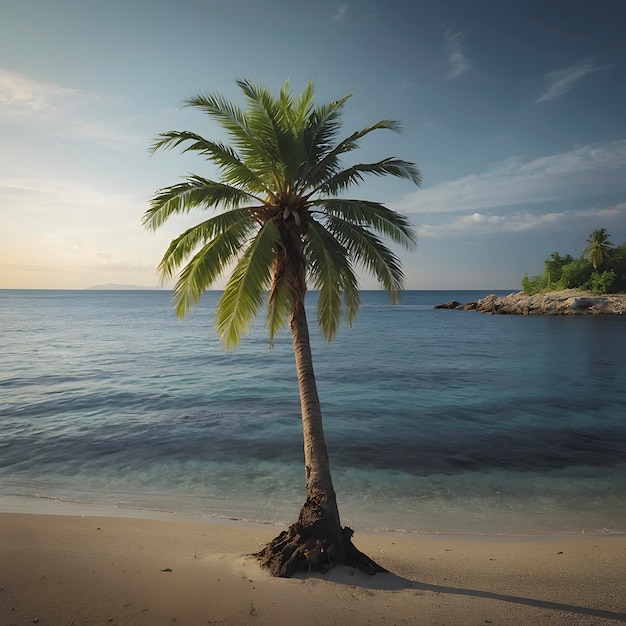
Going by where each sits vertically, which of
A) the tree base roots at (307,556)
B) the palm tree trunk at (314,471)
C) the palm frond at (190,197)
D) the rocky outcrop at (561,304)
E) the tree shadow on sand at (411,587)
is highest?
the palm frond at (190,197)

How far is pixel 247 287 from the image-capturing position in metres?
8.67

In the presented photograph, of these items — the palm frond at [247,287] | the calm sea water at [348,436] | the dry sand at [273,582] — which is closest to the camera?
the dry sand at [273,582]

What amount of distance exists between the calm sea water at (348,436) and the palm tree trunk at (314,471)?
4402mm

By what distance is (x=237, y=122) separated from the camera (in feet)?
31.1

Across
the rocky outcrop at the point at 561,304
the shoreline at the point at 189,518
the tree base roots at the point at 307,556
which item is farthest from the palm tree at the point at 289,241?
the rocky outcrop at the point at 561,304

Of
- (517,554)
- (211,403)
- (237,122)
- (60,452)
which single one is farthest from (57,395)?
(517,554)

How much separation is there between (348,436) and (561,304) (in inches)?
3164

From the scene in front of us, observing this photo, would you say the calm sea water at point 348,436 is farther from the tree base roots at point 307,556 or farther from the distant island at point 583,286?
the distant island at point 583,286

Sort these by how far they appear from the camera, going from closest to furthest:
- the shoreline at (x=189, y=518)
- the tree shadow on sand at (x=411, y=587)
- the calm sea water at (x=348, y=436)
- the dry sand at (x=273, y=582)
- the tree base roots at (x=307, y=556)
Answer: the dry sand at (x=273, y=582) → the tree shadow on sand at (x=411, y=587) → the tree base roots at (x=307, y=556) → the shoreline at (x=189, y=518) → the calm sea water at (x=348, y=436)

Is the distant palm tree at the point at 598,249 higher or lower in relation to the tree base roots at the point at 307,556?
higher

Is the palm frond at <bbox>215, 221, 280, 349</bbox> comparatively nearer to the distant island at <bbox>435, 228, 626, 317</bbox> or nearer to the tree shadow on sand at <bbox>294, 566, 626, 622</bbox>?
the tree shadow on sand at <bbox>294, 566, 626, 622</bbox>

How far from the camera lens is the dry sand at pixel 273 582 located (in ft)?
24.3

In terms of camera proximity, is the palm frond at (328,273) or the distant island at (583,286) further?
the distant island at (583,286)

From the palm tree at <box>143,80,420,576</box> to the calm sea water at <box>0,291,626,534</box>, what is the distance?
4547 millimetres
